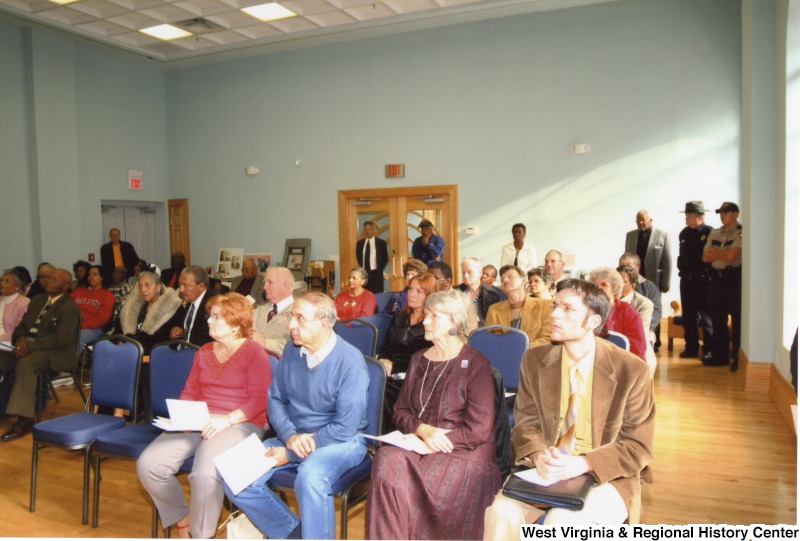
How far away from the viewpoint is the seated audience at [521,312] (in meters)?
4.30

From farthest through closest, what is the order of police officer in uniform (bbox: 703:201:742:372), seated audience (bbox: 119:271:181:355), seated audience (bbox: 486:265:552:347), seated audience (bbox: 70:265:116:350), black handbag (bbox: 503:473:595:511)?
police officer in uniform (bbox: 703:201:742:372), seated audience (bbox: 70:265:116:350), seated audience (bbox: 119:271:181:355), seated audience (bbox: 486:265:552:347), black handbag (bbox: 503:473:595:511)

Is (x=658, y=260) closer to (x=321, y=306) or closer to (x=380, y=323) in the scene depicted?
(x=380, y=323)

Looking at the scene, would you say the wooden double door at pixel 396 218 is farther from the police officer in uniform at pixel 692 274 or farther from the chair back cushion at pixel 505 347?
the chair back cushion at pixel 505 347

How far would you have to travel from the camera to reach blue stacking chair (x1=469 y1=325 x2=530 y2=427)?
12.1ft

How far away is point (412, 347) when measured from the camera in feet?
13.6

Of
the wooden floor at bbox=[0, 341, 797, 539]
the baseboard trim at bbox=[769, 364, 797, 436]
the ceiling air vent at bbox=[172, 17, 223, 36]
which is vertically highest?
the ceiling air vent at bbox=[172, 17, 223, 36]

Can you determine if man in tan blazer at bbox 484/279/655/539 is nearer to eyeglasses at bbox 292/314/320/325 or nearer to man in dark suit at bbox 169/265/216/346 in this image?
eyeglasses at bbox 292/314/320/325

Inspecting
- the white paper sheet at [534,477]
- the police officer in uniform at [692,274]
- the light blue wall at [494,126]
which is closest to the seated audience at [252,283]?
the light blue wall at [494,126]

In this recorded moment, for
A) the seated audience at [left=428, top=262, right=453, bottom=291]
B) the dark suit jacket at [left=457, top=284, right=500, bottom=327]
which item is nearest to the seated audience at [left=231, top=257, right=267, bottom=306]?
the seated audience at [left=428, top=262, right=453, bottom=291]

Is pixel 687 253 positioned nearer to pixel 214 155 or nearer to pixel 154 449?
pixel 154 449

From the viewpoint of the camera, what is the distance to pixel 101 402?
12.3 ft

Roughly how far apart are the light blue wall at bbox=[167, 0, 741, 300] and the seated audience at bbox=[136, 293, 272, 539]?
674cm

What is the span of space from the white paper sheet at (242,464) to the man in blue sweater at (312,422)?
0.14 feet

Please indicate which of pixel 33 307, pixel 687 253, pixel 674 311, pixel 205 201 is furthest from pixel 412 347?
pixel 205 201
